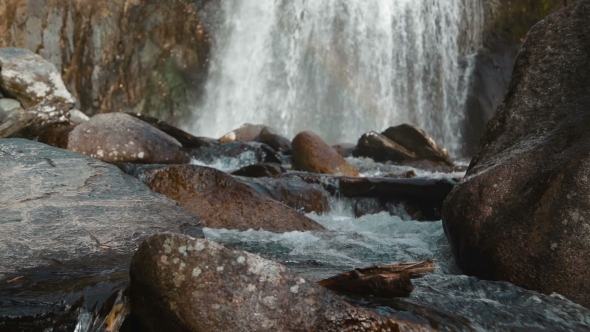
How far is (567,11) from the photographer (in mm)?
4402

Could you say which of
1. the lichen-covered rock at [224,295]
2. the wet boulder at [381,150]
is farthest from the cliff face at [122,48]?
the lichen-covered rock at [224,295]

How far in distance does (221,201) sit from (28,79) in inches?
302

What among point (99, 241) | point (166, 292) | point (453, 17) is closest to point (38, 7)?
point (453, 17)

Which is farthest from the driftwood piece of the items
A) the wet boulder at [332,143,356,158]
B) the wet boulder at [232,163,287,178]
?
the wet boulder at [332,143,356,158]

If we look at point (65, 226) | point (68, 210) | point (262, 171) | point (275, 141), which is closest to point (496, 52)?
point (275, 141)

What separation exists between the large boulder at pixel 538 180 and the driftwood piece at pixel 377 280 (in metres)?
0.74

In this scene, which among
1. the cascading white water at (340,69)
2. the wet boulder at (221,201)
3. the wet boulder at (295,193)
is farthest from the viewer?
the cascading white water at (340,69)

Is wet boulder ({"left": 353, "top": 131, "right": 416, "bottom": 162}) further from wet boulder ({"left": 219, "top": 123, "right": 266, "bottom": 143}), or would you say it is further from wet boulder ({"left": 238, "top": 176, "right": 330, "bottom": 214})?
wet boulder ({"left": 238, "top": 176, "right": 330, "bottom": 214})

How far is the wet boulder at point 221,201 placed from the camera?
530 cm

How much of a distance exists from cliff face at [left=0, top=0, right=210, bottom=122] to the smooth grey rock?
12.9 metres

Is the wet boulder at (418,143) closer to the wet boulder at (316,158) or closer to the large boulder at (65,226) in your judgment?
the wet boulder at (316,158)

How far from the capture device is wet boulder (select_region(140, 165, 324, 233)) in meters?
5.30

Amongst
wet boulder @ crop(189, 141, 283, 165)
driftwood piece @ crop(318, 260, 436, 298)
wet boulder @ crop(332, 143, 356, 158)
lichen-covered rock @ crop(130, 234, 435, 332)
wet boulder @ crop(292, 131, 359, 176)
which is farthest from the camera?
wet boulder @ crop(332, 143, 356, 158)

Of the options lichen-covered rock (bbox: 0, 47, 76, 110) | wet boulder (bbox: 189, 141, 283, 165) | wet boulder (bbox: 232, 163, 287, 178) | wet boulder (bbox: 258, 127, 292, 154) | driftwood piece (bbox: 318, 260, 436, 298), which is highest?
lichen-covered rock (bbox: 0, 47, 76, 110)
